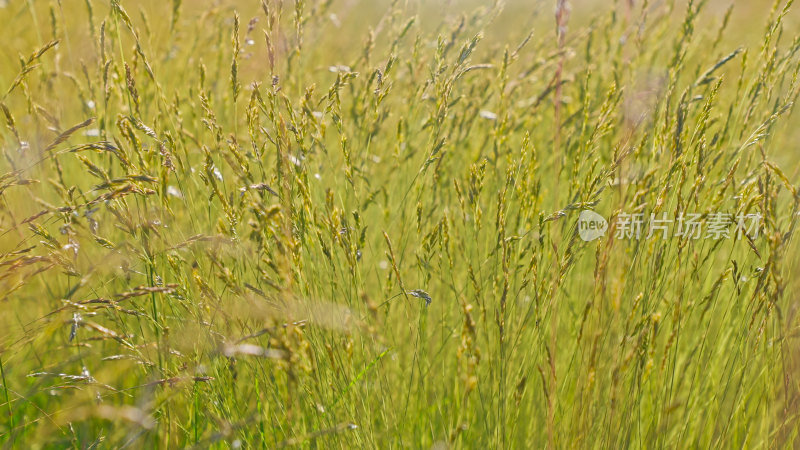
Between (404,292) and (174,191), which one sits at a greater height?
(174,191)

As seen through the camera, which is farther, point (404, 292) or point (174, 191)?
point (174, 191)

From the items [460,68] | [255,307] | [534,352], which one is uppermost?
[460,68]

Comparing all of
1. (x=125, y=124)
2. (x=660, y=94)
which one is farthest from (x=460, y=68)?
(x=125, y=124)

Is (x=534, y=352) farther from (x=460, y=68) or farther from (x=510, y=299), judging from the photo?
(x=460, y=68)

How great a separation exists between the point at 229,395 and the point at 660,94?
1.26 m

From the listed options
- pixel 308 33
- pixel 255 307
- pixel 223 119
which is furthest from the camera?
pixel 223 119

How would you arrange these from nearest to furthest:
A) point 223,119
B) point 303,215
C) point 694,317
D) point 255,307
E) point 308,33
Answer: point 255,307 → point 303,215 → point 694,317 → point 308,33 → point 223,119

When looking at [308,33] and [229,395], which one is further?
[308,33]

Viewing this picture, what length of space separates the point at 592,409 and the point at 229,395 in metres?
0.74

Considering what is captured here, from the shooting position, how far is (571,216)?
1.59 metres

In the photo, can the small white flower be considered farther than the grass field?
Yes

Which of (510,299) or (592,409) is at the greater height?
(510,299)

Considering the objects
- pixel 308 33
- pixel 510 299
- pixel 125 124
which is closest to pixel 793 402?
pixel 510 299

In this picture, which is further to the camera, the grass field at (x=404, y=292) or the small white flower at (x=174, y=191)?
the small white flower at (x=174, y=191)
